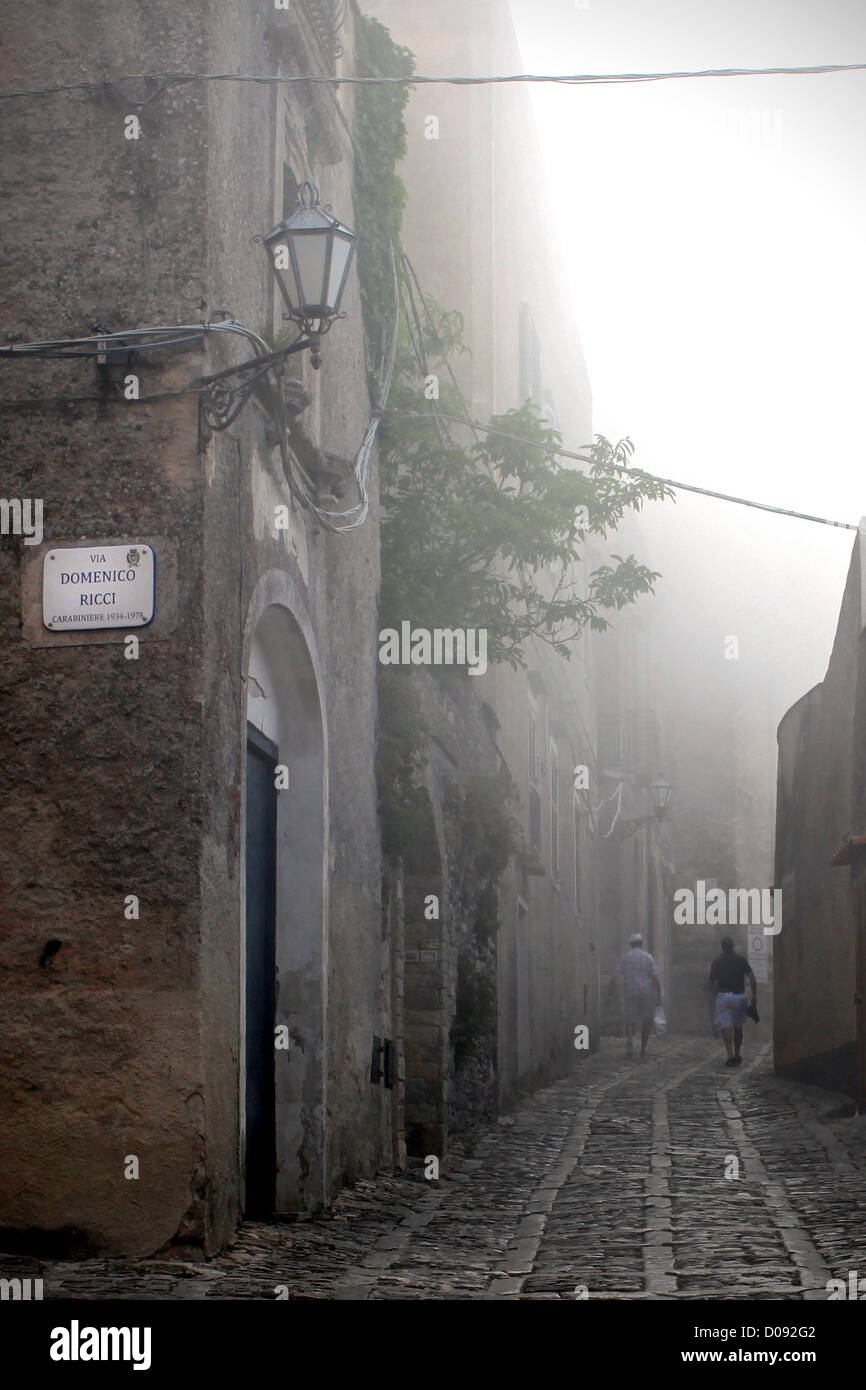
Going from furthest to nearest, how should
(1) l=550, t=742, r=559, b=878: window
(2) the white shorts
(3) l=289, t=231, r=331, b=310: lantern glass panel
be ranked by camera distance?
(1) l=550, t=742, r=559, b=878: window → (2) the white shorts → (3) l=289, t=231, r=331, b=310: lantern glass panel

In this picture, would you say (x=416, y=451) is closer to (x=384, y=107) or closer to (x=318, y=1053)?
(x=384, y=107)

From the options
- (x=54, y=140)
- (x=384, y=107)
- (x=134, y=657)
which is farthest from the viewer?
(x=384, y=107)

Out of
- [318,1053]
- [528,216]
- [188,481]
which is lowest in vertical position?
[318,1053]

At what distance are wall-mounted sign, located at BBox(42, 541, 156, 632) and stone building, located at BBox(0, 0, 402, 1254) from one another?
1.5 inches

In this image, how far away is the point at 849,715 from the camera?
15141mm

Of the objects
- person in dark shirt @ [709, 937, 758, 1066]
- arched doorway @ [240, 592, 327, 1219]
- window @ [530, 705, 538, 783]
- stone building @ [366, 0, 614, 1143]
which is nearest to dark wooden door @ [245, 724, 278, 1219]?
arched doorway @ [240, 592, 327, 1219]

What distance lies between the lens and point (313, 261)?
23.3 ft

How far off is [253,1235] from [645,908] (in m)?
25.7

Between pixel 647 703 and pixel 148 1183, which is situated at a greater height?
pixel 647 703

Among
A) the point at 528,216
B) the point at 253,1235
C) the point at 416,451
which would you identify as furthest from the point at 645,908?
the point at 253,1235

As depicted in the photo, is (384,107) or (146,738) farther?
(384,107)

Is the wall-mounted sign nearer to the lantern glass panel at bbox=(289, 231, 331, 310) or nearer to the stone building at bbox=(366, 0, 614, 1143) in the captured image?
the lantern glass panel at bbox=(289, 231, 331, 310)

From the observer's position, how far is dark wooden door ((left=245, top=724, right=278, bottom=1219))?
8.31 meters
